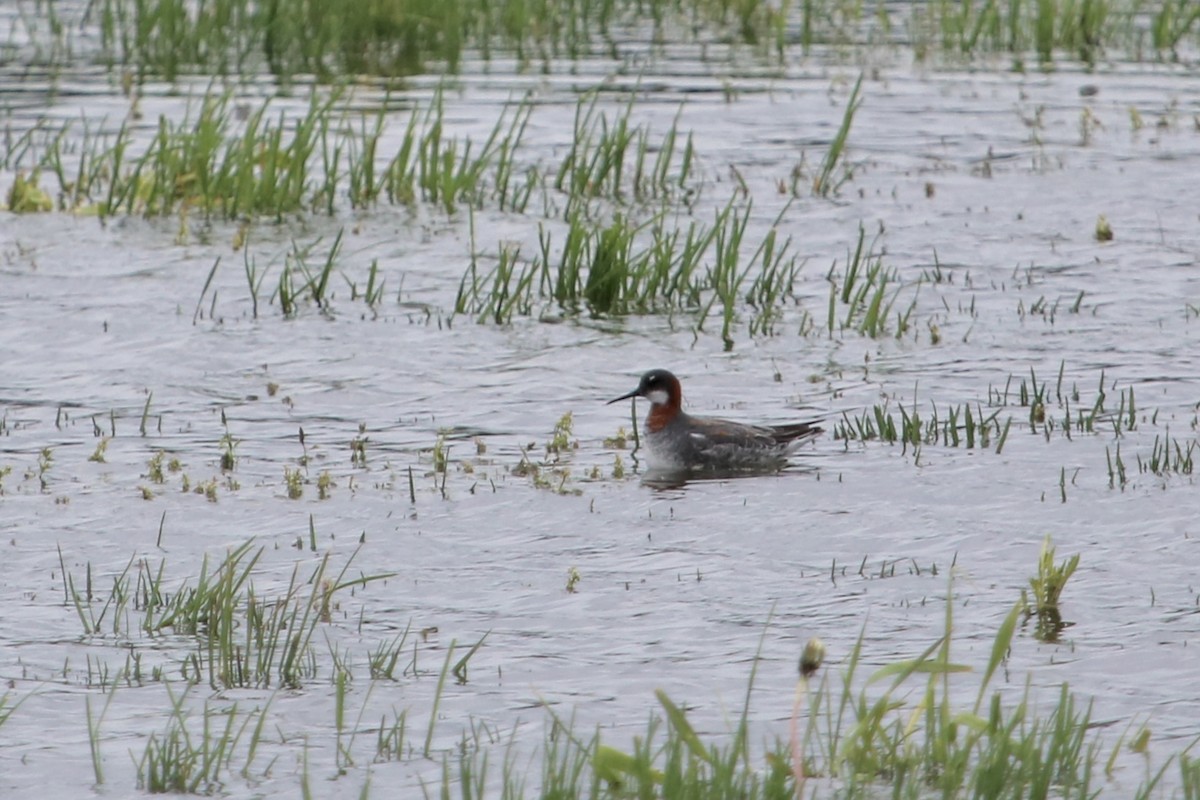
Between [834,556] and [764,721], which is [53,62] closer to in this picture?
[834,556]

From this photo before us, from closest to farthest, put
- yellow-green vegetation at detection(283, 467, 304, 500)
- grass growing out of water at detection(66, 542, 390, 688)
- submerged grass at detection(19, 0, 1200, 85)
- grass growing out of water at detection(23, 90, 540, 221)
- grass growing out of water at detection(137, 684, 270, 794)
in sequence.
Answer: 1. grass growing out of water at detection(137, 684, 270, 794)
2. grass growing out of water at detection(66, 542, 390, 688)
3. yellow-green vegetation at detection(283, 467, 304, 500)
4. grass growing out of water at detection(23, 90, 540, 221)
5. submerged grass at detection(19, 0, 1200, 85)

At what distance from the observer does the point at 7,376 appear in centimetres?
1112

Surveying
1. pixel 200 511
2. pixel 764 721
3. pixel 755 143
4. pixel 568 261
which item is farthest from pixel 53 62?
pixel 764 721

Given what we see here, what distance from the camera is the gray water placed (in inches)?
260

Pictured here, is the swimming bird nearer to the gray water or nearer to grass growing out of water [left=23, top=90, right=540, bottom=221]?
the gray water

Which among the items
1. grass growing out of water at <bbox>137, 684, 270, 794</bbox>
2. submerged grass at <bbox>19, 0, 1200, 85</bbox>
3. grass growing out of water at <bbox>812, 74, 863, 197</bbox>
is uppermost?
submerged grass at <bbox>19, 0, 1200, 85</bbox>

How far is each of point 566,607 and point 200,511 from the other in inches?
Answer: 84.5

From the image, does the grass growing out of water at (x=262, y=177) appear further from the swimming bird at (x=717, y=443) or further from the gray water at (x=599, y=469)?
the swimming bird at (x=717, y=443)

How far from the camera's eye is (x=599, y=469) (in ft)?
31.4

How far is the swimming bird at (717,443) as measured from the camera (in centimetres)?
955

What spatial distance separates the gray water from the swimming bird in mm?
159

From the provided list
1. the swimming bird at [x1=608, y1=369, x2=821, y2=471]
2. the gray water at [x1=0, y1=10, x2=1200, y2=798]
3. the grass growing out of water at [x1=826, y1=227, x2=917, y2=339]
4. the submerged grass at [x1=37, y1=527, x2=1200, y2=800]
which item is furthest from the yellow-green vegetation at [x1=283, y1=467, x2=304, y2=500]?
the grass growing out of water at [x1=826, y1=227, x2=917, y2=339]

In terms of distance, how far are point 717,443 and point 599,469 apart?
634 millimetres

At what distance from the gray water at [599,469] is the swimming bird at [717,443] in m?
0.16
